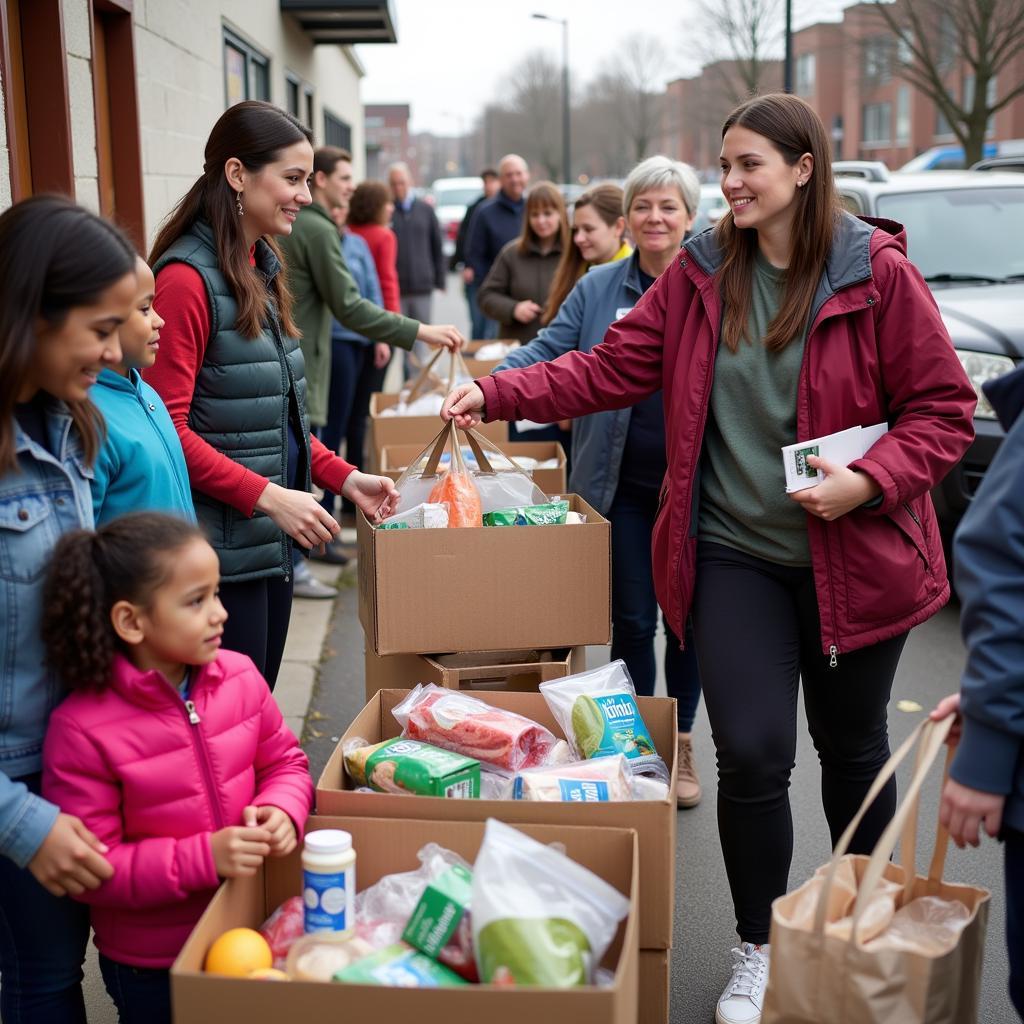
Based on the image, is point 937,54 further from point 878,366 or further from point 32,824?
point 32,824

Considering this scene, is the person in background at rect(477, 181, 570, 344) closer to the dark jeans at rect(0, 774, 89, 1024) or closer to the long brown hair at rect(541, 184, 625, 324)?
the long brown hair at rect(541, 184, 625, 324)

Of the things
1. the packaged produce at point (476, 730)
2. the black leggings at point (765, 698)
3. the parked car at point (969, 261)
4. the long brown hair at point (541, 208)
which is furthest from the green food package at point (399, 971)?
the long brown hair at point (541, 208)

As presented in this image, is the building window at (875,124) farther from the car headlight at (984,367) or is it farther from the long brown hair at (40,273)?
the long brown hair at (40,273)

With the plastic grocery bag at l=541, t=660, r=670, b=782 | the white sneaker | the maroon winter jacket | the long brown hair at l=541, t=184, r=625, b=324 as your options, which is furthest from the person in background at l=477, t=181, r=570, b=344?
the white sneaker

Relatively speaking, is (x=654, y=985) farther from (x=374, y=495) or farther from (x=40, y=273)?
(x=40, y=273)

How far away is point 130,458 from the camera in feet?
8.16

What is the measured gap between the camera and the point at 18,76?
177 inches

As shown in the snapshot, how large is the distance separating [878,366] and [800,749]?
2484mm

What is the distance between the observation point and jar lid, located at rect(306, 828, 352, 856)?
220 centimetres

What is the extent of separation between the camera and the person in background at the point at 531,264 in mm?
7832

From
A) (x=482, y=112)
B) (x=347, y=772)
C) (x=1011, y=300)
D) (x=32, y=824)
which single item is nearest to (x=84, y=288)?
(x=32, y=824)

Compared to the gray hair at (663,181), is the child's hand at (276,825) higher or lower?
lower

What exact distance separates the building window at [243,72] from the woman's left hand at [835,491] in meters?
6.55

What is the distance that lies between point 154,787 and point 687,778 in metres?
Answer: 2.66
